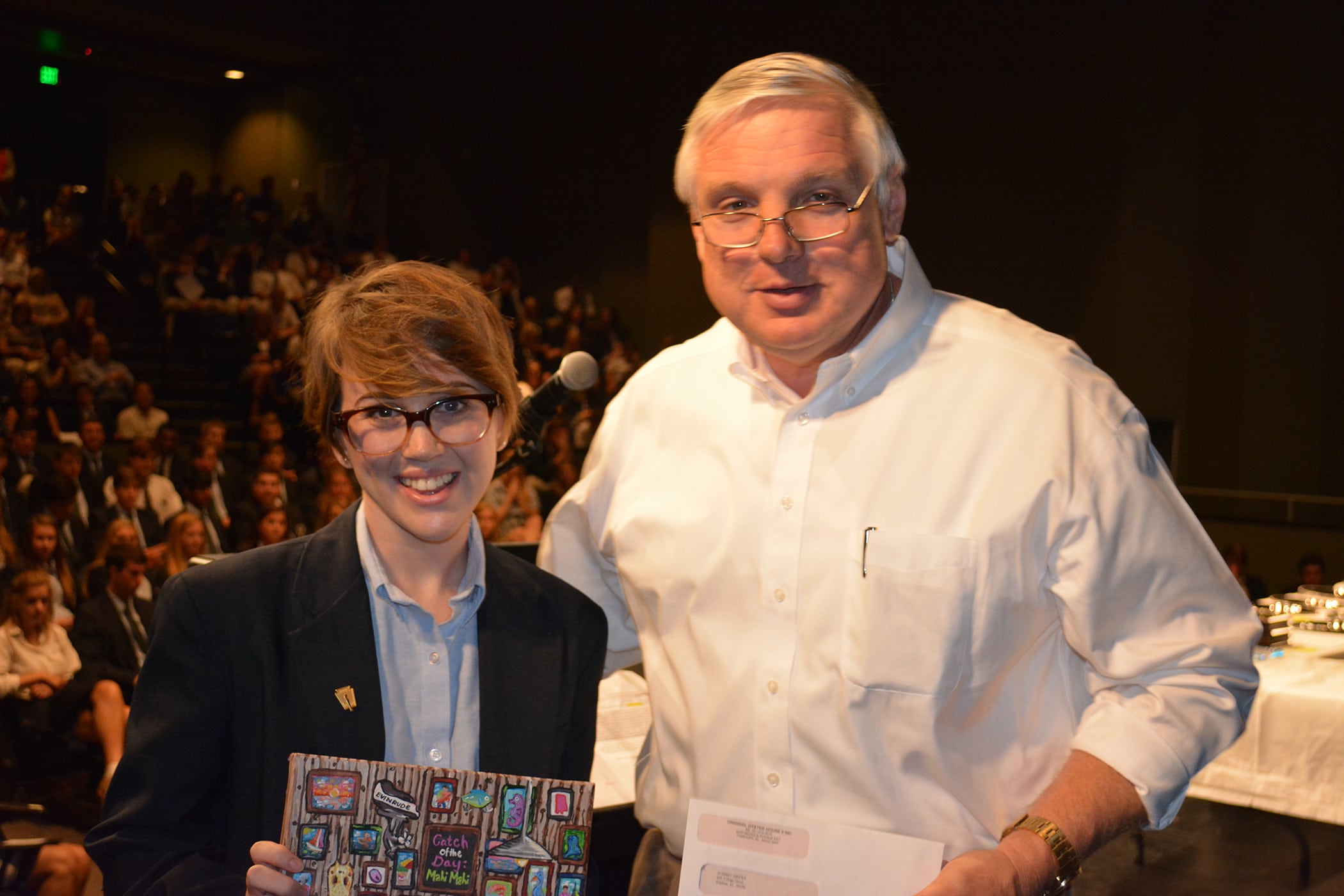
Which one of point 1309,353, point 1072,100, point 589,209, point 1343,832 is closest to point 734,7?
point 589,209

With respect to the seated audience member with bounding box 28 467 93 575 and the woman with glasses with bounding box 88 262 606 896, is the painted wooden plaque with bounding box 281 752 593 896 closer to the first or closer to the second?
the woman with glasses with bounding box 88 262 606 896

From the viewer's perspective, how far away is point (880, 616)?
1649 millimetres

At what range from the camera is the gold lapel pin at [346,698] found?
156 cm

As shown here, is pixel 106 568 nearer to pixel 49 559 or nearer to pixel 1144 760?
pixel 49 559

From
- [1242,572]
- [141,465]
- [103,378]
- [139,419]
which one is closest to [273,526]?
[141,465]

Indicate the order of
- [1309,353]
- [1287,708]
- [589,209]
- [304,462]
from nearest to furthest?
1. [1287,708]
2. [304,462]
3. [1309,353]
4. [589,209]

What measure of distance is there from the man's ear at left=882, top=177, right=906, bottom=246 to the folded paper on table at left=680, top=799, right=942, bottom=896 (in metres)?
0.88

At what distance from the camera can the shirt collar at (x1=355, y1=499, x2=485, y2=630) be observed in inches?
65.7

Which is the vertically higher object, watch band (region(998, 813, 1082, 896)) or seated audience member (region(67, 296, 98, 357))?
seated audience member (region(67, 296, 98, 357))

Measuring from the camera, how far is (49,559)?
595cm

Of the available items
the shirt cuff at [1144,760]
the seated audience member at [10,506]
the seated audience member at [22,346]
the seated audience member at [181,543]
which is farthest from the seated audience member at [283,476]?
the shirt cuff at [1144,760]

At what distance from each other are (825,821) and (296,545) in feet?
2.82

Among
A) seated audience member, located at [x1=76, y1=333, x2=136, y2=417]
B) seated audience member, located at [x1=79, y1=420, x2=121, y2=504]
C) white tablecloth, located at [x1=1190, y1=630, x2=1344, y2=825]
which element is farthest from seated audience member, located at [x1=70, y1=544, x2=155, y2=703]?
seated audience member, located at [x1=76, y1=333, x2=136, y2=417]

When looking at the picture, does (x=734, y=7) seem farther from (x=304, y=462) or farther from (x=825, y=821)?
(x=825, y=821)
